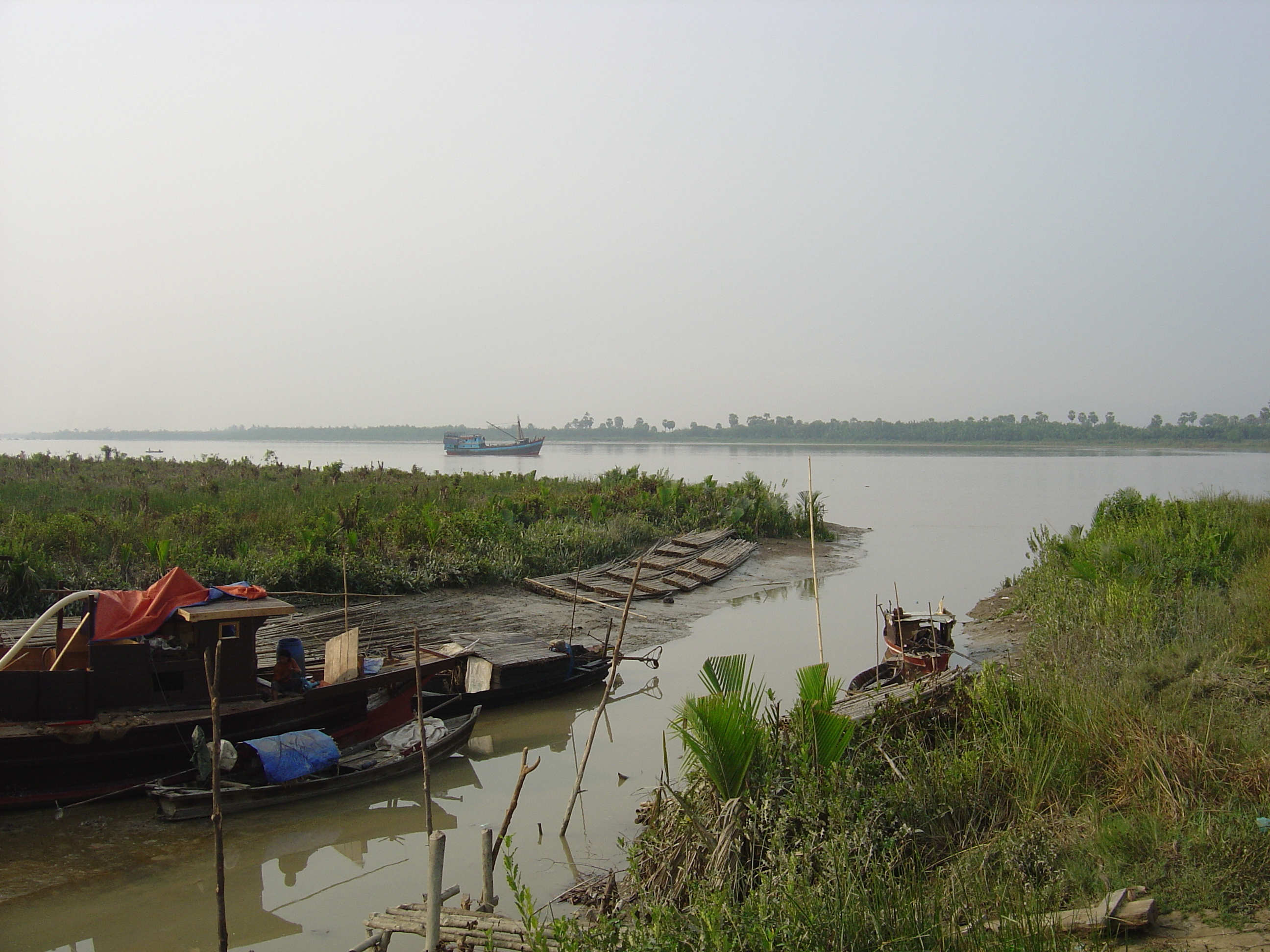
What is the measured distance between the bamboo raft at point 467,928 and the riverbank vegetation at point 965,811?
0.49 m

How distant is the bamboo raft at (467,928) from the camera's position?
14.5 ft

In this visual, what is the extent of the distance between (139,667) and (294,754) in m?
1.68

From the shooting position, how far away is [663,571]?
21188mm

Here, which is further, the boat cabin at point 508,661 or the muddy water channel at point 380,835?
the boat cabin at point 508,661

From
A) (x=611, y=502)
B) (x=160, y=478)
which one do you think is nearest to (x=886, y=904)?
(x=611, y=502)

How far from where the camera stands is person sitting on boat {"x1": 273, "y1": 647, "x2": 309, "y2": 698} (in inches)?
367

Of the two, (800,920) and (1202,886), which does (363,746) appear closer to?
(800,920)

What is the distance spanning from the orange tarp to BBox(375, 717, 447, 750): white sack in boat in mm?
A: 2526

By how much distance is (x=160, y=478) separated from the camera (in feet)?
91.4

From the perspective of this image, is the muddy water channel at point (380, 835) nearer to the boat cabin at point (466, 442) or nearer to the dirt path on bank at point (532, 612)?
the dirt path on bank at point (532, 612)

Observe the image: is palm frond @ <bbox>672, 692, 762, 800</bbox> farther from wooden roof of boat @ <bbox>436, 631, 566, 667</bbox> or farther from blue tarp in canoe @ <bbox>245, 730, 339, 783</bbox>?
wooden roof of boat @ <bbox>436, 631, 566, 667</bbox>

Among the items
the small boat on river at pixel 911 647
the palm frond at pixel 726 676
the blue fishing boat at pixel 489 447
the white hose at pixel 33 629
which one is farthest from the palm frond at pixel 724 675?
the blue fishing boat at pixel 489 447

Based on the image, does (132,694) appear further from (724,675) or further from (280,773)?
(724,675)

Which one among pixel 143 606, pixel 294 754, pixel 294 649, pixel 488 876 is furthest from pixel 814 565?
pixel 143 606
